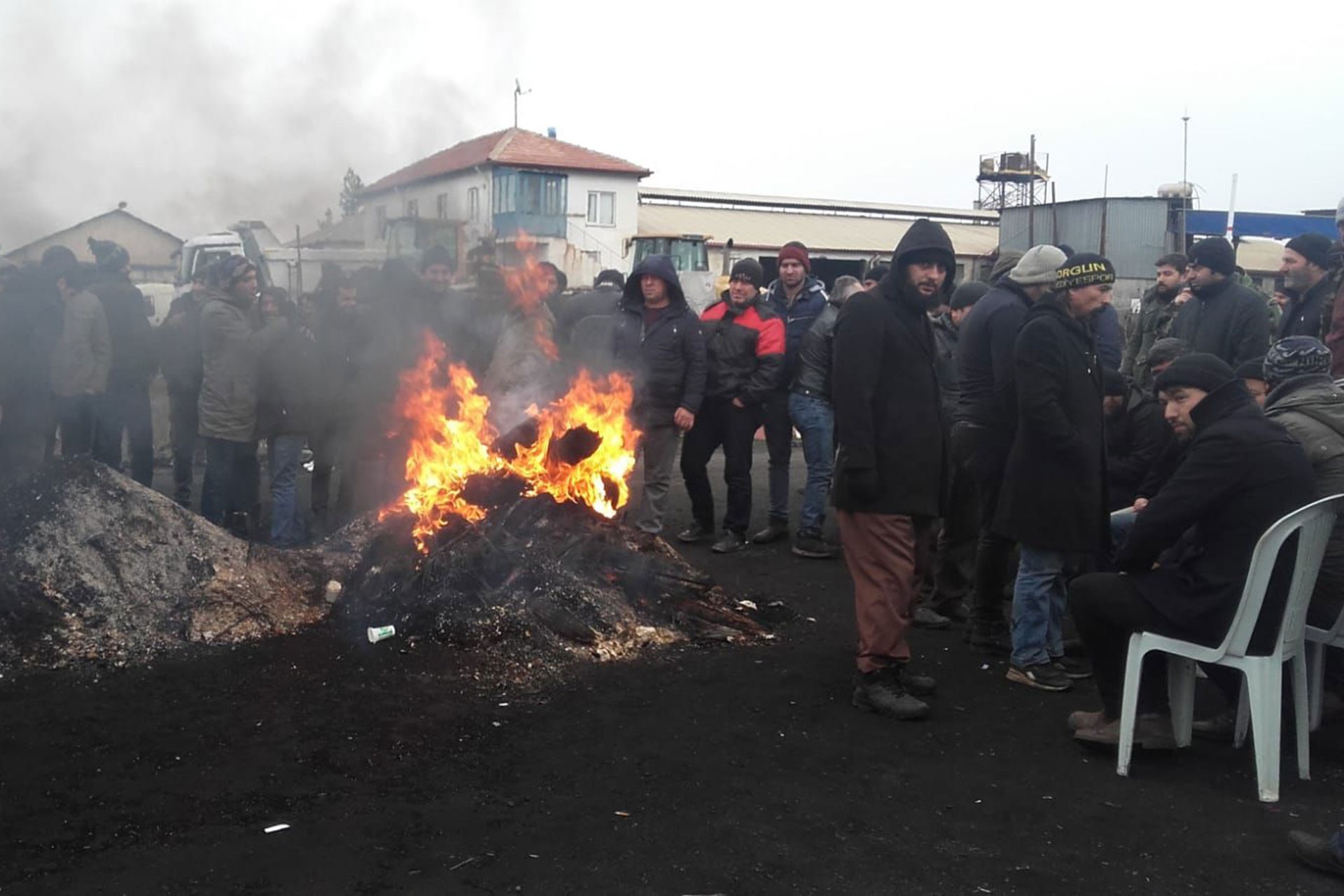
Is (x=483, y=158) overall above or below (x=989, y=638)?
above

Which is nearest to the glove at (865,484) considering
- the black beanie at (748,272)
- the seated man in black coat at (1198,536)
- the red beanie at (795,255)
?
the seated man in black coat at (1198,536)

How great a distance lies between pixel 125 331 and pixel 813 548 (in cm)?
641

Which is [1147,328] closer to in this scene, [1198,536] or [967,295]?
[967,295]

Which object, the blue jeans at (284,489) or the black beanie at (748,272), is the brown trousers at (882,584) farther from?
the blue jeans at (284,489)

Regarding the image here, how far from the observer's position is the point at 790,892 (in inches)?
141

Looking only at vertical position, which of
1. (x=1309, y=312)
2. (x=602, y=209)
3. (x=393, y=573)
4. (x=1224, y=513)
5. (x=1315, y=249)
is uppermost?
(x=602, y=209)

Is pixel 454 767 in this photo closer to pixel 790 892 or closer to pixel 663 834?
pixel 663 834

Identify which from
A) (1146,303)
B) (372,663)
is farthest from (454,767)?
(1146,303)

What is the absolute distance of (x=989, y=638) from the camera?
6.33 meters

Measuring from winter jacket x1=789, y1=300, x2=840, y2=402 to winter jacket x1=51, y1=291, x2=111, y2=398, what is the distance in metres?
6.01

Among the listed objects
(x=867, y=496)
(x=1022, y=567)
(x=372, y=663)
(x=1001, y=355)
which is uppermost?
(x=1001, y=355)

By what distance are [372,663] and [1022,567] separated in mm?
3551

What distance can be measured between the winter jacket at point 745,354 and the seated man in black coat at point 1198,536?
412 cm

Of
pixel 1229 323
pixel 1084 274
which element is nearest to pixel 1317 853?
pixel 1084 274
